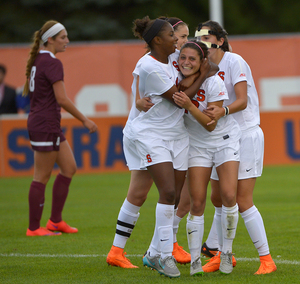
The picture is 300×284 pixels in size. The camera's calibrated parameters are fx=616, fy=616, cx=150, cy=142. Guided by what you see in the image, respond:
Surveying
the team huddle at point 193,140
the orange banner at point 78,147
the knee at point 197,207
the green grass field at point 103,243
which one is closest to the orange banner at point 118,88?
the orange banner at point 78,147

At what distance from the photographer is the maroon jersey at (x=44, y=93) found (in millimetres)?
6991

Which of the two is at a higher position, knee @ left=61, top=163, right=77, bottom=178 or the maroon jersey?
the maroon jersey

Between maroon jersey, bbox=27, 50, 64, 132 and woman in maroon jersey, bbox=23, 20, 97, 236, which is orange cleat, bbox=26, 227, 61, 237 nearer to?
woman in maroon jersey, bbox=23, 20, 97, 236

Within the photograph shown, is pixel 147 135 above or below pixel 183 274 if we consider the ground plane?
above

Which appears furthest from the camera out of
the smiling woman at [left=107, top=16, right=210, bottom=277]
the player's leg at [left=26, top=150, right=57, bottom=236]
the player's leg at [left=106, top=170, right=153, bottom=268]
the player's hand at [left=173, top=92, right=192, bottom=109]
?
the player's leg at [left=26, top=150, right=57, bottom=236]

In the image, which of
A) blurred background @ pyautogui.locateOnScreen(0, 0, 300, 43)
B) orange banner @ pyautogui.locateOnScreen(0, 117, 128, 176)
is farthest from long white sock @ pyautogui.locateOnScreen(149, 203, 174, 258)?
blurred background @ pyautogui.locateOnScreen(0, 0, 300, 43)

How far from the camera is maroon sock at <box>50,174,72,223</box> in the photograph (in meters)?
7.31

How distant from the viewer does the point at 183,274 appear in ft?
16.9

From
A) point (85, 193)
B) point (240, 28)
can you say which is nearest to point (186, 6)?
point (240, 28)

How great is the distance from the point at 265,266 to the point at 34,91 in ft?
11.2

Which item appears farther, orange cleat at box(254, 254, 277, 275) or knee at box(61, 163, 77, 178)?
knee at box(61, 163, 77, 178)

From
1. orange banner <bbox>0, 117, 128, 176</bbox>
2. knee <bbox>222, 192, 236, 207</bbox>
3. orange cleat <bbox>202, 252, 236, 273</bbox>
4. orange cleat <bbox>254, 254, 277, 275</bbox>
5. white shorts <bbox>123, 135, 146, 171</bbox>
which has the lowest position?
orange banner <bbox>0, 117, 128, 176</bbox>

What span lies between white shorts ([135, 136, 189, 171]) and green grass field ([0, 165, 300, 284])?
3.05 feet

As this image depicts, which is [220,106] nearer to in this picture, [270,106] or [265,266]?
[265,266]
